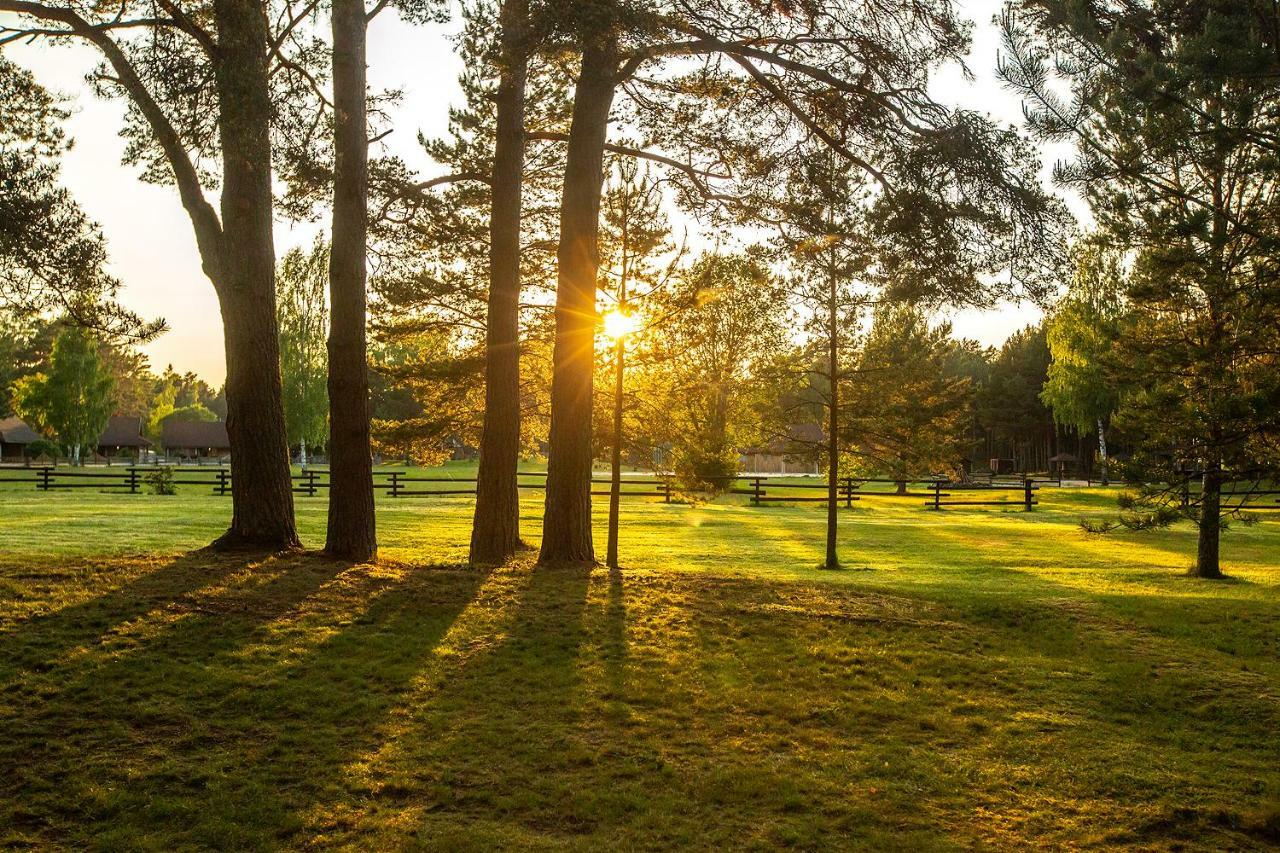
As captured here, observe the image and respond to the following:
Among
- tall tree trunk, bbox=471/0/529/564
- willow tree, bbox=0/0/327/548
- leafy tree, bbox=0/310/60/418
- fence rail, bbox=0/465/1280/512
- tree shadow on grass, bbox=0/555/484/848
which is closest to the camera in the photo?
tree shadow on grass, bbox=0/555/484/848

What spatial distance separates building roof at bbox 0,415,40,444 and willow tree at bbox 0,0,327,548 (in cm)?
7727

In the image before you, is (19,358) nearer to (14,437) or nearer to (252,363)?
(14,437)

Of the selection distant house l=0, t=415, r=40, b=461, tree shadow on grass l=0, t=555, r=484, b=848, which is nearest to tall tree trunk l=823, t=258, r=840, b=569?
tree shadow on grass l=0, t=555, r=484, b=848

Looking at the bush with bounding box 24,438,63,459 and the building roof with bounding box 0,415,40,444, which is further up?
the building roof with bounding box 0,415,40,444

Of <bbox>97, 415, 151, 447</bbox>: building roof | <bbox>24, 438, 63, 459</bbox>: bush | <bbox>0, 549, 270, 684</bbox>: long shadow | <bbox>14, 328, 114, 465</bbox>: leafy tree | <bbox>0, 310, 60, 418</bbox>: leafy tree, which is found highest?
<bbox>0, 310, 60, 418</bbox>: leafy tree

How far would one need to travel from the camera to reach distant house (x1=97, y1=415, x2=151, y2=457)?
79.4 metres

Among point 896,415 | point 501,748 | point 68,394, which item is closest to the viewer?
point 501,748

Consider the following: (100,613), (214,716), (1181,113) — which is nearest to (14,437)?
(100,613)

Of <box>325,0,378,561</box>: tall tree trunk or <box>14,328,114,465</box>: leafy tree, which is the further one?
<box>14,328,114,465</box>: leafy tree

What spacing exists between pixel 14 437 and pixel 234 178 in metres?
80.5

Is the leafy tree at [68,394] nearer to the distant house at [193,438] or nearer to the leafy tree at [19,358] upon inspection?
the leafy tree at [19,358]

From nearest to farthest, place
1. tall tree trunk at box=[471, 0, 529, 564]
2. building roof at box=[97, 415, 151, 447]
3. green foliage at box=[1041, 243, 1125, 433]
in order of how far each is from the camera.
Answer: tall tree trunk at box=[471, 0, 529, 564]
green foliage at box=[1041, 243, 1125, 433]
building roof at box=[97, 415, 151, 447]

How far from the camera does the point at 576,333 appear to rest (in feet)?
34.3

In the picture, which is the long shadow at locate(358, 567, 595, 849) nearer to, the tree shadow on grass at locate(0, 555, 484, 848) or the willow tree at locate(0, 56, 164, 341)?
the tree shadow on grass at locate(0, 555, 484, 848)
